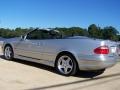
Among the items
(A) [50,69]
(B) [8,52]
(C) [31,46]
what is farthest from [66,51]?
(B) [8,52]

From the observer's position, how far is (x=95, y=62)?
7457 mm

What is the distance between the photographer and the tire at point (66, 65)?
7812 mm

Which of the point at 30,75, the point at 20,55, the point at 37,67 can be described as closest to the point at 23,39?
the point at 20,55

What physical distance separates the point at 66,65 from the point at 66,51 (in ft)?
1.32

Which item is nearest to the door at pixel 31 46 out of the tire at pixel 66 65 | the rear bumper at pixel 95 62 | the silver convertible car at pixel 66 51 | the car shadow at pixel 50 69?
the silver convertible car at pixel 66 51

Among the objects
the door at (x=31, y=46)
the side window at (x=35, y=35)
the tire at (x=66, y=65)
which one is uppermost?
the side window at (x=35, y=35)

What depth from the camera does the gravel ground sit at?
6453mm

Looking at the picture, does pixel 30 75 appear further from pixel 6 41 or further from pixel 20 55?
pixel 6 41

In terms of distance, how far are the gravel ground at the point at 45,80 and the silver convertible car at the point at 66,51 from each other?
1.00 ft

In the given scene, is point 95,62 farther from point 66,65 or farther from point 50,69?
point 50,69

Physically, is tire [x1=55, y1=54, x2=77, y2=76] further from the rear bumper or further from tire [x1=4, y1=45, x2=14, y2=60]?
tire [x1=4, y1=45, x2=14, y2=60]

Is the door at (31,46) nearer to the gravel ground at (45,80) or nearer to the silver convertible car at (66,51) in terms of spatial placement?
the silver convertible car at (66,51)

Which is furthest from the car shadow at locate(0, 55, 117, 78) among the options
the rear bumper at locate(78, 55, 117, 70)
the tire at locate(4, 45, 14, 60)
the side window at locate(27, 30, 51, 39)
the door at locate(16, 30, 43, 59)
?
the side window at locate(27, 30, 51, 39)

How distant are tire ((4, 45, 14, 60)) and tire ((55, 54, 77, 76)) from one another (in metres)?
2.42
